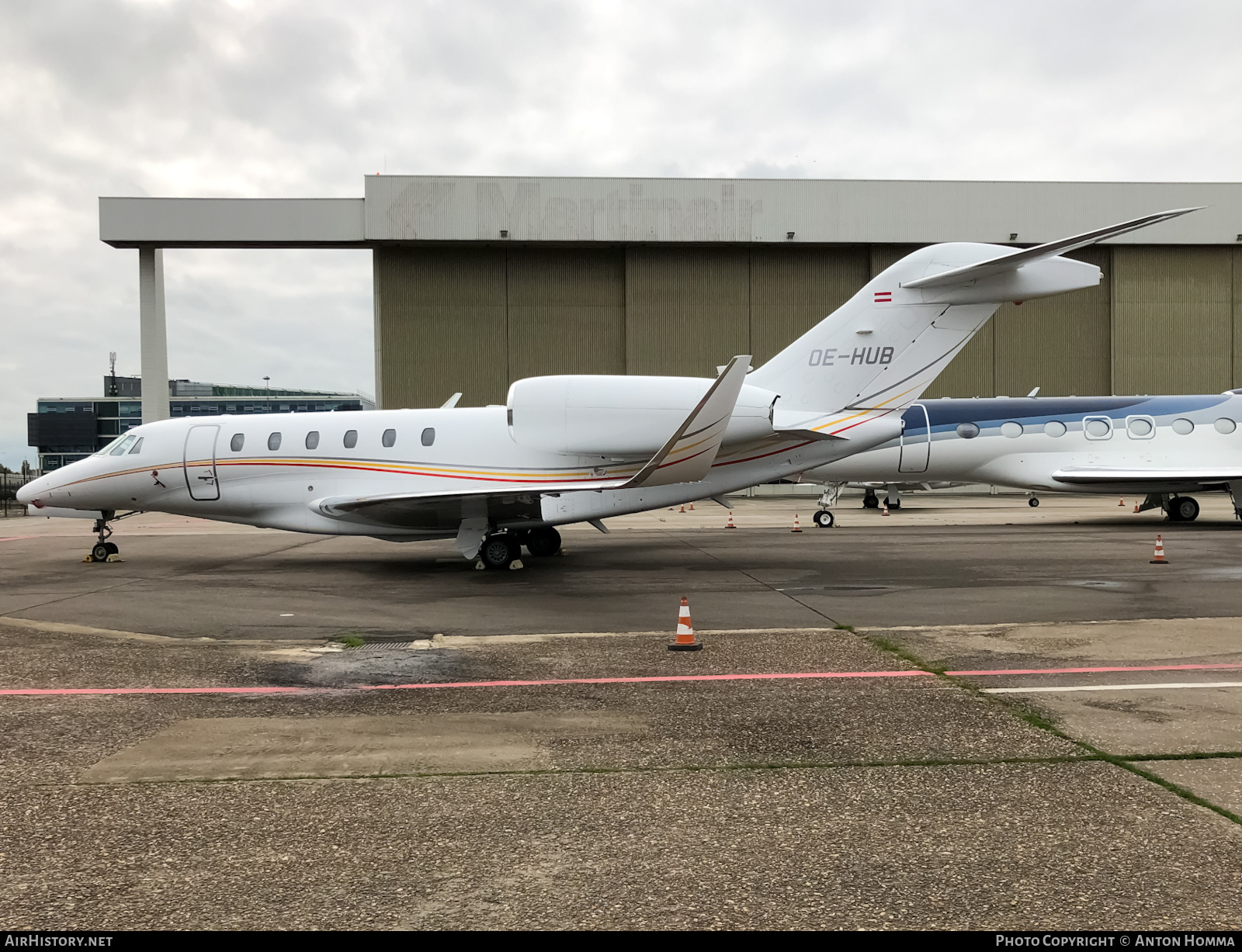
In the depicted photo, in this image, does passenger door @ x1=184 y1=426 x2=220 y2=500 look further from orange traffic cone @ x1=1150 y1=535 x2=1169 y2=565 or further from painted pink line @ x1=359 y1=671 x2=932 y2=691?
orange traffic cone @ x1=1150 y1=535 x2=1169 y2=565

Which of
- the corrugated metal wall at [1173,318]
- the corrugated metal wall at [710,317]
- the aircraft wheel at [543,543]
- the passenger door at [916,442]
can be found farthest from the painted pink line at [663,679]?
the corrugated metal wall at [1173,318]

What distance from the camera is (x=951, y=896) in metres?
3.57

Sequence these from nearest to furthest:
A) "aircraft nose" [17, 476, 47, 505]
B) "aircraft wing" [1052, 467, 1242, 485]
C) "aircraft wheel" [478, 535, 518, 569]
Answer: "aircraft wheel" [478, 535, 518, 569] → "aircraft nose" [17, 476, 47, 505] → "aircraft wing" [1052, 467, 1242, 485]

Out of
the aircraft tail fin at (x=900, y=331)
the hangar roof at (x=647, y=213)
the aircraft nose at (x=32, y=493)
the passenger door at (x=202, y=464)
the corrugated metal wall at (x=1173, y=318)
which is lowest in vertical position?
the aircraft nose at (x=32, y=493)

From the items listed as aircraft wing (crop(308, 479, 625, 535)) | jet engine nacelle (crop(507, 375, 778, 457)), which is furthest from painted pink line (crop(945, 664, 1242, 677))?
jet engine nacelle (crop(507, 375, 778, 457))

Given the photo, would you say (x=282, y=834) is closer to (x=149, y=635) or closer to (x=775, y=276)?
(x=149, y=635)

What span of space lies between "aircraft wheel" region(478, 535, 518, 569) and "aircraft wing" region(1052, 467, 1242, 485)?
1460 centimetres

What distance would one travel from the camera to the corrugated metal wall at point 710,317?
133 ft

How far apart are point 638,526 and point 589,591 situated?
12258 mm

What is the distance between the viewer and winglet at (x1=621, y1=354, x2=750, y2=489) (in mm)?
11375

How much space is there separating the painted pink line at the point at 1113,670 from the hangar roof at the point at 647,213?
34.1 metres

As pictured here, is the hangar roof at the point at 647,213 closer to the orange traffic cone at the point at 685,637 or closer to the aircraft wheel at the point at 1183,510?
the aircraft wheel at the point at 1183,510

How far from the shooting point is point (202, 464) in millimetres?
15977

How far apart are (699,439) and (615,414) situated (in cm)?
221
